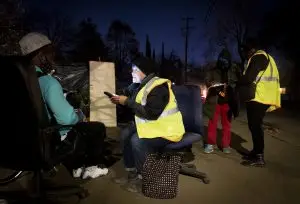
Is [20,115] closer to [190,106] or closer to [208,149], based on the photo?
[190,106]

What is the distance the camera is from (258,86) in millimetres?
5773

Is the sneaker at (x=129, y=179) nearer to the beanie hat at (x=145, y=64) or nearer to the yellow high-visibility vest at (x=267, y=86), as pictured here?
the beanie hat at (x=145, y=64)

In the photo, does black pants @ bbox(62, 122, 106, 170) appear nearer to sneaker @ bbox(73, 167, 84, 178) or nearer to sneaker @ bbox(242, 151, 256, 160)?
sneaker @ bbox(73, 167, 84, 178)

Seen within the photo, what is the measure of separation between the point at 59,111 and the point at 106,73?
569 cm

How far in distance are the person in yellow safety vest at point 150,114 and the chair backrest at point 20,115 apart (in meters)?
1.52

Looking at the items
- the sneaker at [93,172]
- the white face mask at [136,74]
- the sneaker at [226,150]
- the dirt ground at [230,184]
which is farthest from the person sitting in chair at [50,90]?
the sneaker at [226,150]

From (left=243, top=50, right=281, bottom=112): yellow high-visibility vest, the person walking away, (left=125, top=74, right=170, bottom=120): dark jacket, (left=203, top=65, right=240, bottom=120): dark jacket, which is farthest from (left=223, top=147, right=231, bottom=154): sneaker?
(left=125, top=74, right=170, bottom=120): dark jacket

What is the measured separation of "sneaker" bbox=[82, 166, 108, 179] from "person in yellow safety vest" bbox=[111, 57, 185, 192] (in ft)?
1.90

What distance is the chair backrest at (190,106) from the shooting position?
518cm

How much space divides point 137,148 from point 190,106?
Answer: 3.25ft

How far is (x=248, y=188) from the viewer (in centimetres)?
491

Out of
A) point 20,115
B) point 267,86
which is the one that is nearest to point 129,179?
point 20,115

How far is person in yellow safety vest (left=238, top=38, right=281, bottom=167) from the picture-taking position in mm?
5707

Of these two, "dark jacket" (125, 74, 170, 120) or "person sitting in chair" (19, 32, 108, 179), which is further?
"dark jacket" (125, 74, 170, 120)
